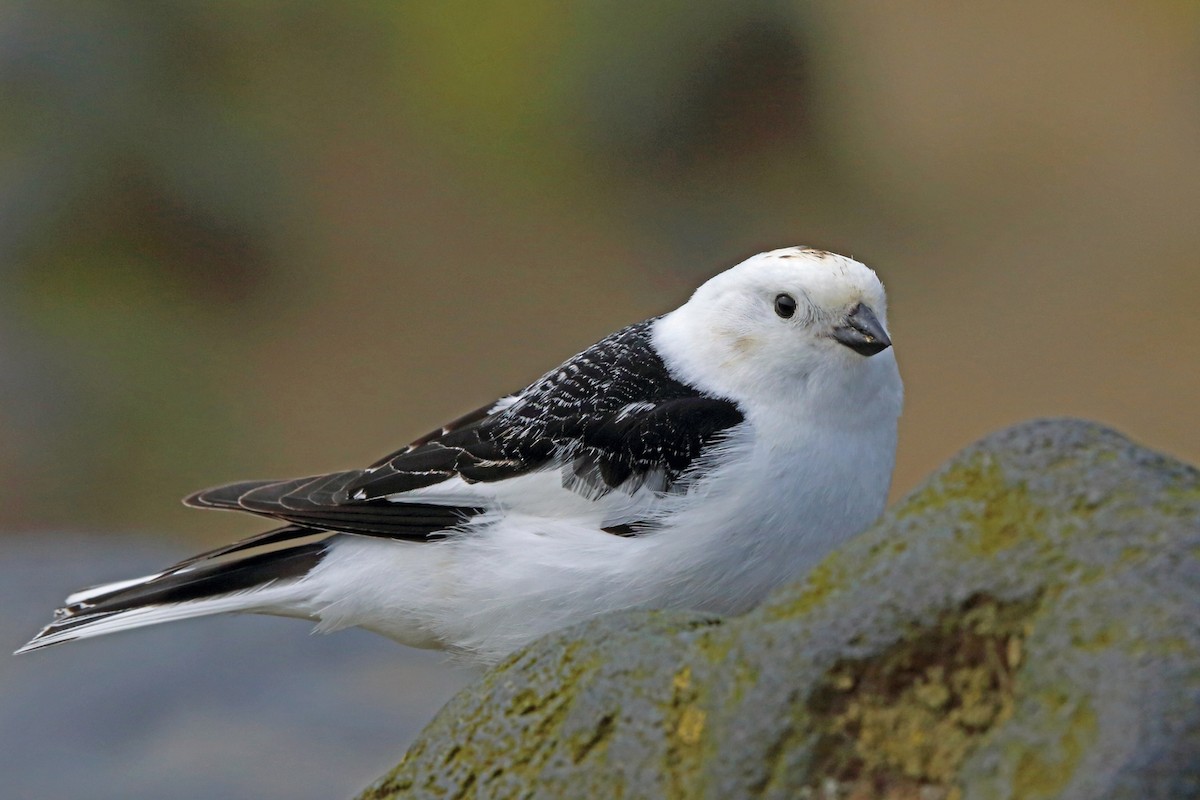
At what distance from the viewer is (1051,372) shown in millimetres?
11984

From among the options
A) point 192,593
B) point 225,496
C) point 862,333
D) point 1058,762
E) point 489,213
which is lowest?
point 1058,762

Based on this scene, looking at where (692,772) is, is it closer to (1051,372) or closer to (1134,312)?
(1051,372)

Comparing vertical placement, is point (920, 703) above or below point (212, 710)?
below

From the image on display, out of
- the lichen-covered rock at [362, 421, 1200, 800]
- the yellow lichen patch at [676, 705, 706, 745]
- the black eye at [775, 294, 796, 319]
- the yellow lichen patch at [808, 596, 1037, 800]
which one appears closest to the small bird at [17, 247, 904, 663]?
the black eye at [775, 294, 796, 319]

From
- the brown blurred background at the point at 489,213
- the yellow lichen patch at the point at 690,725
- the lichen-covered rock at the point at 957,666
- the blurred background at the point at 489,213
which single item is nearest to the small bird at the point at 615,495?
the lichen-covered rock at the point at 957,666

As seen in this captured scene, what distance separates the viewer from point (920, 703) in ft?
7.61

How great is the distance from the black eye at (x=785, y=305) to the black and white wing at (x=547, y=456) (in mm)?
317

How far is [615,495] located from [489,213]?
462 inches

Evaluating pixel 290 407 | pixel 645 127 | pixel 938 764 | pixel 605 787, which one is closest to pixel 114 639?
pixel 605 787

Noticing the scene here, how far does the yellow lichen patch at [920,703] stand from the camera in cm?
228

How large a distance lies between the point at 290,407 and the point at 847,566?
10614 mm

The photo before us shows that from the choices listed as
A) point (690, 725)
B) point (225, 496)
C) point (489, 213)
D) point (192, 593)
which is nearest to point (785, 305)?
point (690, 725)

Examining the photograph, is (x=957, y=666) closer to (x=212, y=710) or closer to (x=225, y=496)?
(x=225, y=496)

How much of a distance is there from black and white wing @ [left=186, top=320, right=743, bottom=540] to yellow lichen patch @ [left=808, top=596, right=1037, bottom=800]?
156 cm
